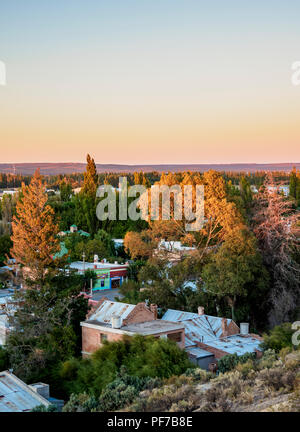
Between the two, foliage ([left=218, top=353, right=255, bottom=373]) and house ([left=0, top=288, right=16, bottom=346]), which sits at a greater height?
foliage ([left=218, top=353, right=255, bottom=373])

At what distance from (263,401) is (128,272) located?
28294 mm

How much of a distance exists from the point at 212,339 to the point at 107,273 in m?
17.5

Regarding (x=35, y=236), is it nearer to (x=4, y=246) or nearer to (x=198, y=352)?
(x=198, y=352)

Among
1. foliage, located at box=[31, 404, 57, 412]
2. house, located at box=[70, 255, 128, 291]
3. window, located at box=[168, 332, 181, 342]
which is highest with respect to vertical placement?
foliage, located at box=[31, 404, 57, 412]

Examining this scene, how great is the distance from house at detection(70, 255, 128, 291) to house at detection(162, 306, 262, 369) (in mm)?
14107

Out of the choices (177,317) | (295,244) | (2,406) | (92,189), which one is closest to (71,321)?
(177,317)

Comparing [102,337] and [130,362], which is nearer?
[130,362]

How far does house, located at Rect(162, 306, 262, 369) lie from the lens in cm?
1594

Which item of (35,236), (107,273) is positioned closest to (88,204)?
(107,273)

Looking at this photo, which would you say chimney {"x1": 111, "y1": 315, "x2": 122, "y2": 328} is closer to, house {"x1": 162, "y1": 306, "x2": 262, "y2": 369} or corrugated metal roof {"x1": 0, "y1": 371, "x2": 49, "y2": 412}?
house {"x1": 162, "y1": 306, "x2": 262, "y2": 369}

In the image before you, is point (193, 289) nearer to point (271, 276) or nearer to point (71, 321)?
point (271, 276)

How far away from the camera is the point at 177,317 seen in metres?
19.9

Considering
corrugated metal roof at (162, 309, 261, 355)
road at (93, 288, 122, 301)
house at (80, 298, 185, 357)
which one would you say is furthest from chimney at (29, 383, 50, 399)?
road at (93, 288, 122, 301)

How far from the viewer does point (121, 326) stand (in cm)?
1622
